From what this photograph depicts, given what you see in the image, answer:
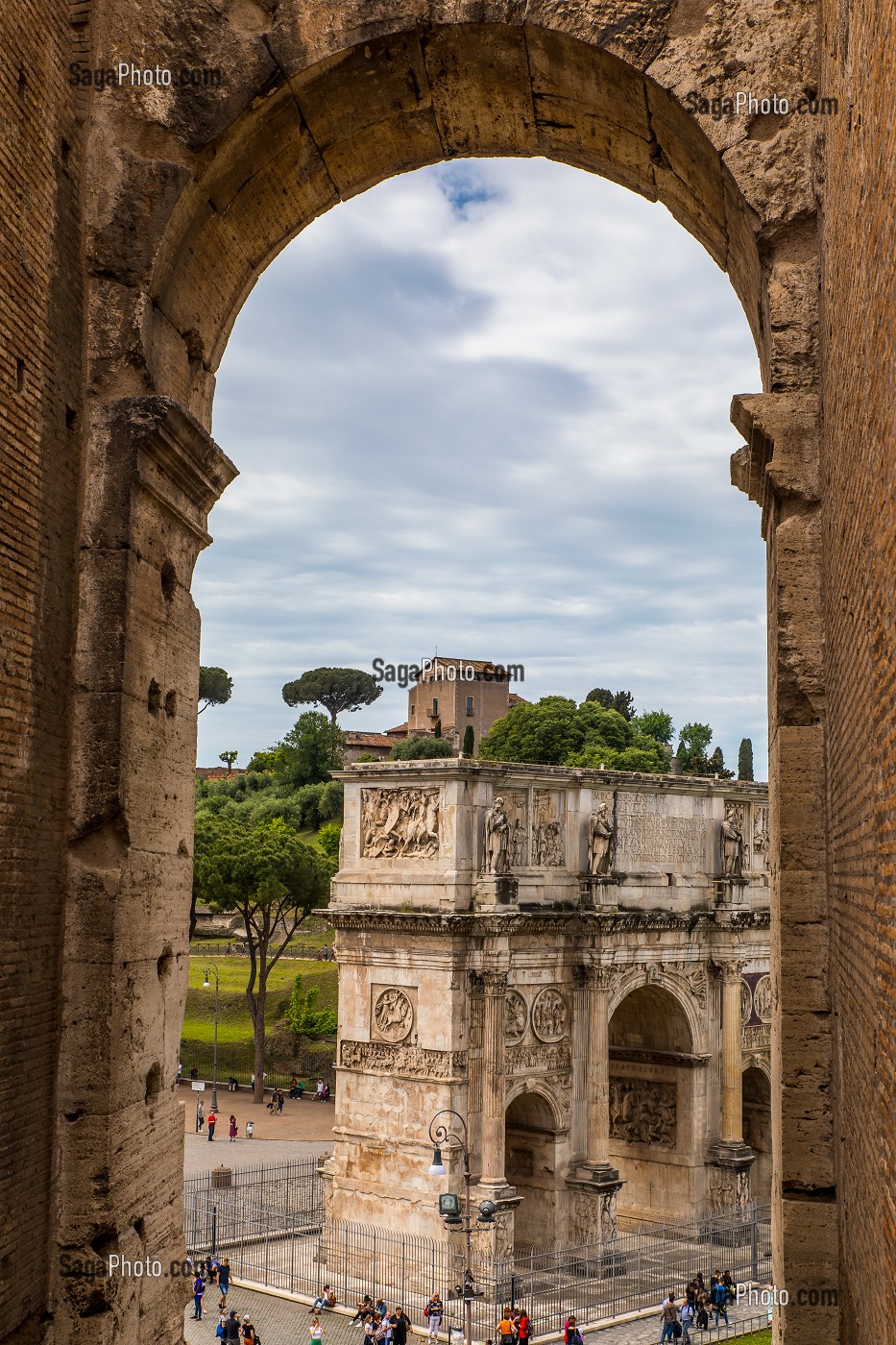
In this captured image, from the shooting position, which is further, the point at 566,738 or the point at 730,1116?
the point at 566,738

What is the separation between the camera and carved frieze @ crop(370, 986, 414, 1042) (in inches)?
971

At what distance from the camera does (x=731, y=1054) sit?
30297 mm

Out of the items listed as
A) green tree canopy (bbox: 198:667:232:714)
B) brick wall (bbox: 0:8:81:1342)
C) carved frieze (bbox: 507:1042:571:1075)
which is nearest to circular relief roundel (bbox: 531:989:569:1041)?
carved frieze (bbox: 507:1042:571:1075)

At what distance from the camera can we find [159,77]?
6734 mm

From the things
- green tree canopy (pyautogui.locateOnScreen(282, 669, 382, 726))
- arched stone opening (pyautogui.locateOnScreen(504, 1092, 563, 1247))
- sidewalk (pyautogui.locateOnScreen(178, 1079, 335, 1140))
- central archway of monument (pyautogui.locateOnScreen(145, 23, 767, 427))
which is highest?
green tree canopy (pyautogui.locateOnScreen(282, 669, 382, 726))

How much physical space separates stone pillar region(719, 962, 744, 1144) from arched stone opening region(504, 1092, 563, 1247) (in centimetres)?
551

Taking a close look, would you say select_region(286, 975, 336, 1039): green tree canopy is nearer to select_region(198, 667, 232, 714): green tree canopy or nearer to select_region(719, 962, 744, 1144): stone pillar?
select_region(719, 962, 744, 1144): stone pillar

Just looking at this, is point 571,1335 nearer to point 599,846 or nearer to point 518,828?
point 518,828

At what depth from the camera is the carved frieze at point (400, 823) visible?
81.5 ft

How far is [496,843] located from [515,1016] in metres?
3.63

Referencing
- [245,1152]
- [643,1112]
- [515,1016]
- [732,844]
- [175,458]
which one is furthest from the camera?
[245,1152]

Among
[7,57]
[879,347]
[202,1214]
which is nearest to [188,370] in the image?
[7,57]

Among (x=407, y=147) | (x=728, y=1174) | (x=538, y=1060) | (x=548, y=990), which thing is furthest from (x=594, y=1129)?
(x=407, y=147)

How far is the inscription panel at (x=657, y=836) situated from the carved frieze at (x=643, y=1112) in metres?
4.96
